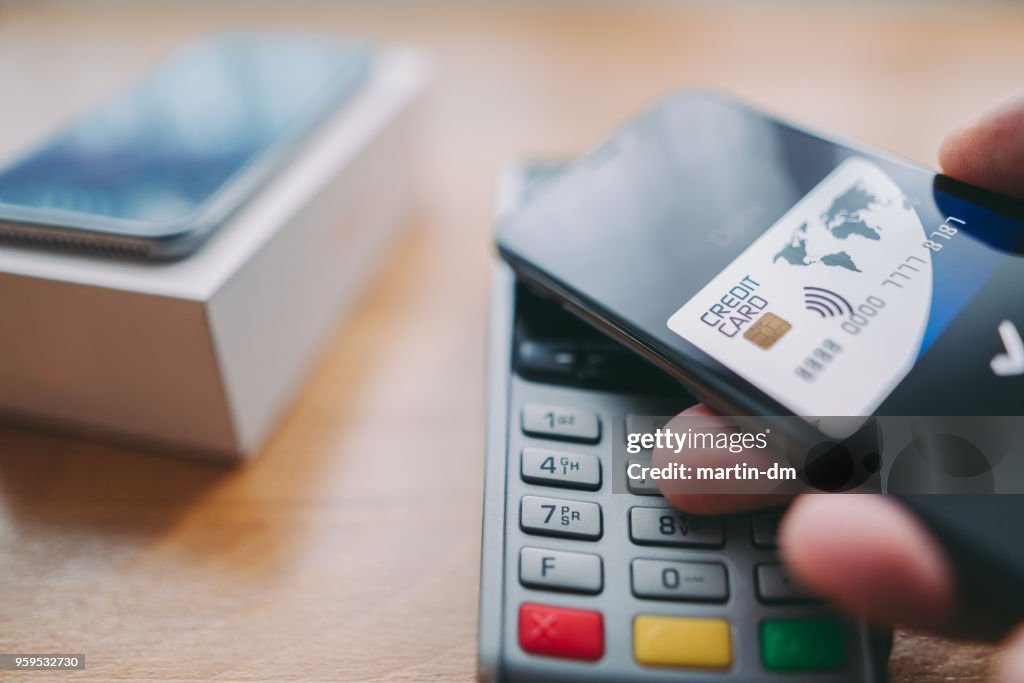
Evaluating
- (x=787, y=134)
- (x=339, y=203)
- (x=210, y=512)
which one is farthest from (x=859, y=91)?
(x=210, y=512)

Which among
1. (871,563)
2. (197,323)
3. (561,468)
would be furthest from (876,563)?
(197,323)

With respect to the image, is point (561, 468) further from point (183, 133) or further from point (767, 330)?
point (183, 133)

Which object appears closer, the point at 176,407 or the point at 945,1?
the point at 176,407

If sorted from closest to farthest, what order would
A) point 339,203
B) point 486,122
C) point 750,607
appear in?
point 750,607 → point 339,203 → point 486,122

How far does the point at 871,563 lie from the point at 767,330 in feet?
0.26

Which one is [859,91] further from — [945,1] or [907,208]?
[907,208]

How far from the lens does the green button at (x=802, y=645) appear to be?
216mm

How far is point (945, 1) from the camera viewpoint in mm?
615

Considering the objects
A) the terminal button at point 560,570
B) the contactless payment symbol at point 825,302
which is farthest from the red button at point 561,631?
the contactless payment symbol at point 825,302

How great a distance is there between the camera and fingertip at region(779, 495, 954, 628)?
184 mm

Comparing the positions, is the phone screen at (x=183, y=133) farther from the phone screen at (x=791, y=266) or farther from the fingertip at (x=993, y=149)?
the fingertip at (x=993, y=149)

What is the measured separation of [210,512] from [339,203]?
14 cm

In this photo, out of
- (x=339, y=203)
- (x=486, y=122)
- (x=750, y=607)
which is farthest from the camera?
(x=486, y=122)

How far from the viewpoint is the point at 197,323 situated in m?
0.26
